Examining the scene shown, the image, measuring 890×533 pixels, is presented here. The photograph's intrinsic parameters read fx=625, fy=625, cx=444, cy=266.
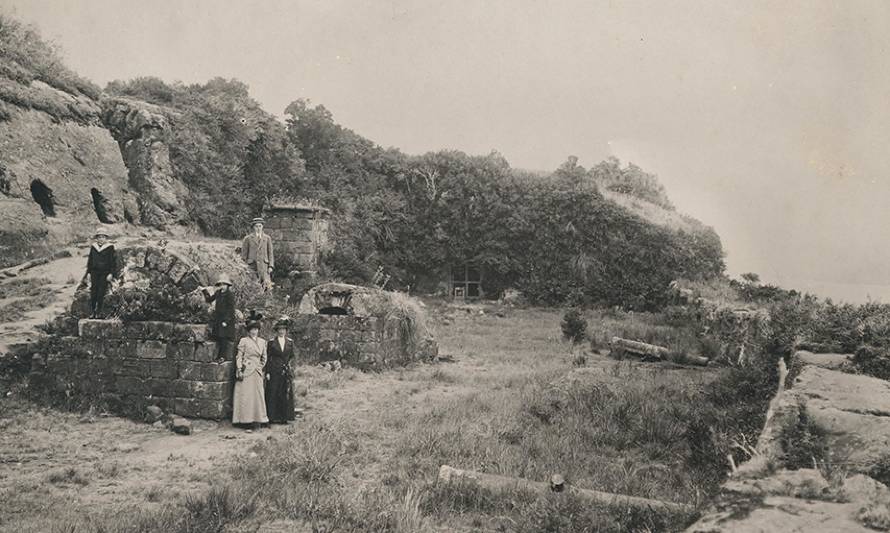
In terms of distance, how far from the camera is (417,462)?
5.31 m

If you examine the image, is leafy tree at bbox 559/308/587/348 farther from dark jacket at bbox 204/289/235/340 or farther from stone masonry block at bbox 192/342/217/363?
stone masonry block at bbox 192/342/217/363

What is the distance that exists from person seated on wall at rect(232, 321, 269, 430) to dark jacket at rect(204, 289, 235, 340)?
7.9 inches

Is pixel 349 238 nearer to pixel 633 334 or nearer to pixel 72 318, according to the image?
pixel 633 334

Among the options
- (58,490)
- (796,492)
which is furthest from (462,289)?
(796,492)

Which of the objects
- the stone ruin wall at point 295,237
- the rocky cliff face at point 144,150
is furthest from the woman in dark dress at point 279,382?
the rocky cliff face at point 144,150

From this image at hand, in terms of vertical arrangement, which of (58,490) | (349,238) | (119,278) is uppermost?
(349,238)

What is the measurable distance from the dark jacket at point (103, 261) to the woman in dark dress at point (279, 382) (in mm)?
2407

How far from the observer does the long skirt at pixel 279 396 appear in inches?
276

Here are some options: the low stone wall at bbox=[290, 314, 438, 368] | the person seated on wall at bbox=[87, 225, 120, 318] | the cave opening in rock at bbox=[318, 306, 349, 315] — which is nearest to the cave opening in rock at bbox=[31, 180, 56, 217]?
the person seated on wall at bbox=[87, 225, 120, 318]

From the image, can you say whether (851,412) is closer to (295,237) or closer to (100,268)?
Result: (100,268)

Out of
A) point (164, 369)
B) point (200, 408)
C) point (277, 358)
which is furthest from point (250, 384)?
point (164, 369)

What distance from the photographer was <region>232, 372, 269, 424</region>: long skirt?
22.2ft

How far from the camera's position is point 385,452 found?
5820 millimetres

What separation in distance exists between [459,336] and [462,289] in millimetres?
11012
